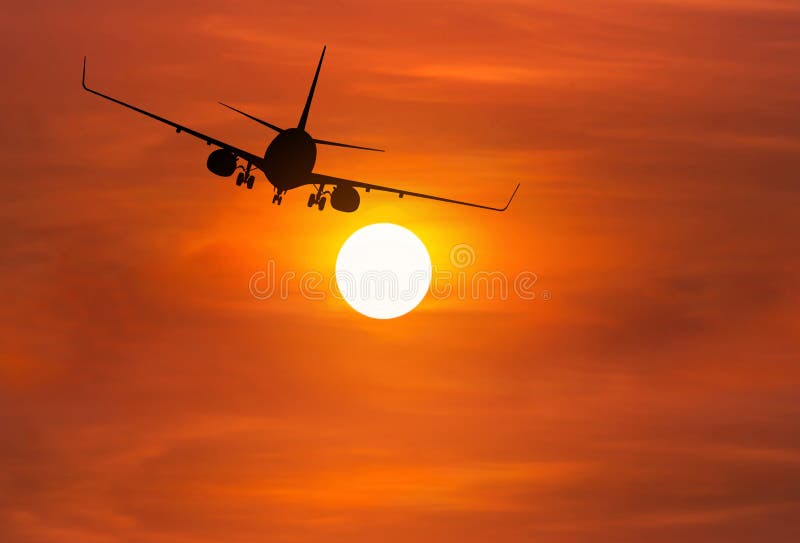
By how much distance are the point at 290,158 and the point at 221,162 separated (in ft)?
23.5

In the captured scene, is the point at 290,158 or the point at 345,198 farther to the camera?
the point at 345,198

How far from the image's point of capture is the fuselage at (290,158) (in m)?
123

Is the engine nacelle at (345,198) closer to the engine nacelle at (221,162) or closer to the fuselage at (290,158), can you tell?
the fuselage at (290,158)

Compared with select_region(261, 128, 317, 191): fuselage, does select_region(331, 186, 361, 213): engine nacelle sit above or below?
above

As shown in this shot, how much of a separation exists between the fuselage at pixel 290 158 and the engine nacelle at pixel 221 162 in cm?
350

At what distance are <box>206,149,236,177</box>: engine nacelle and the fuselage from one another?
3.50m

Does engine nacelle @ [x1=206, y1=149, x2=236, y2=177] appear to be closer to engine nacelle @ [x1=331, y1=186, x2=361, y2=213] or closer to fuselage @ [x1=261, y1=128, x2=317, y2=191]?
fuselage @ [x1=261, y1=128, x2=317, y2=191]

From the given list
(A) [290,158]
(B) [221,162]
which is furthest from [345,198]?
(B) [221,162]

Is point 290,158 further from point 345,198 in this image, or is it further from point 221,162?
point 345,198

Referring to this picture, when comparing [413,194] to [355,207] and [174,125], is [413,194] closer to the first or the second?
[355,207]

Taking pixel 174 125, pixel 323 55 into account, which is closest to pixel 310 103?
pixel 323 55

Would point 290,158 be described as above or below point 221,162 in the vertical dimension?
below

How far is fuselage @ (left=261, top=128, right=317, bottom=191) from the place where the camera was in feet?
403

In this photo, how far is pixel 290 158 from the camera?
12269cm
